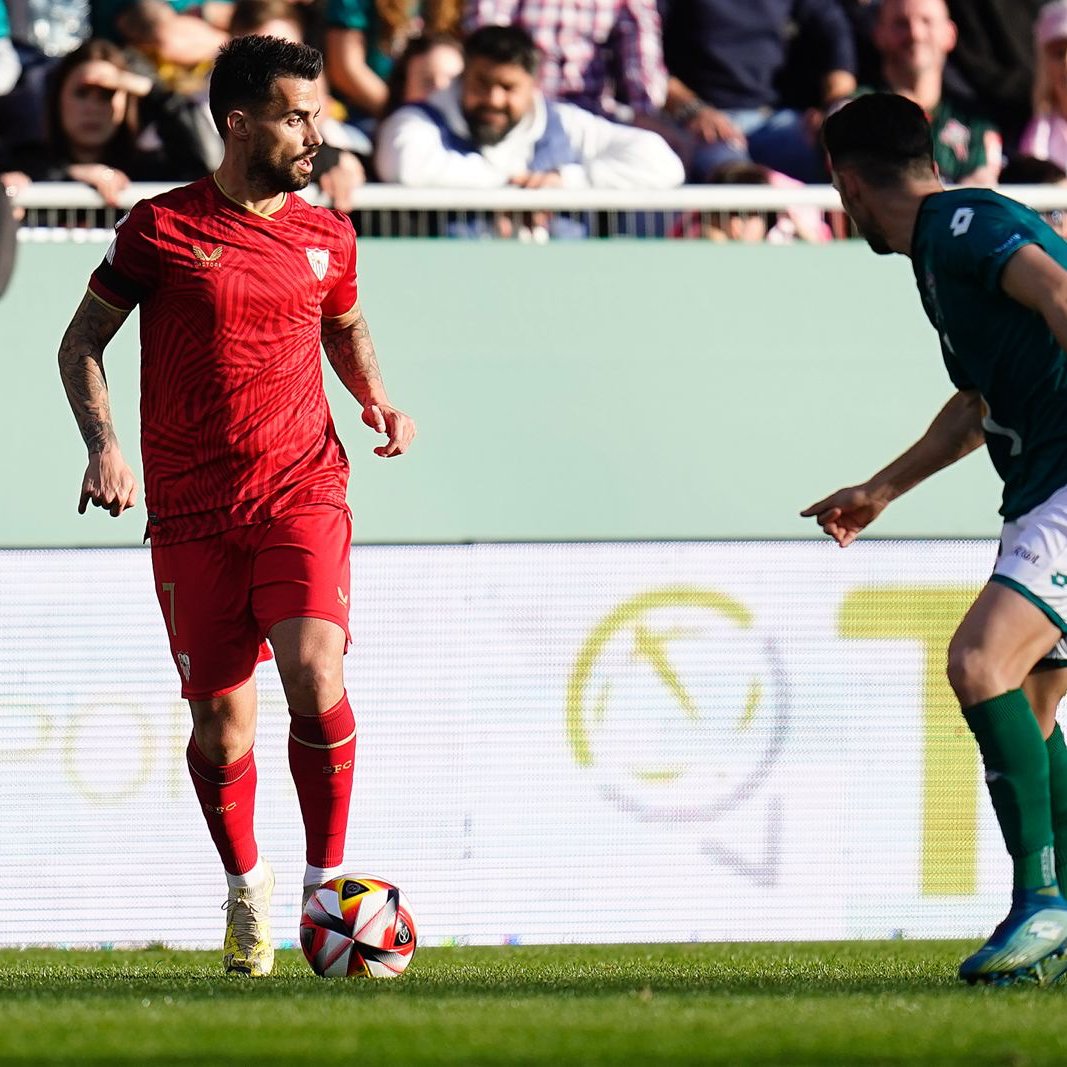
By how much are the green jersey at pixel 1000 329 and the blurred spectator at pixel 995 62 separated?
20.8 feet

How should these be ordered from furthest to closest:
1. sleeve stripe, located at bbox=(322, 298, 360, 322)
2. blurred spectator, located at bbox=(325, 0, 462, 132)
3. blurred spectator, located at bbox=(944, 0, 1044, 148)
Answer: blurred spectator, located at bbox=(944, 0, 1044, 148)
blurred spectator, located at bbox=(325, 0, 462, 132)
sleeve stripe, located at bbox=(322, 298, 360, 322)

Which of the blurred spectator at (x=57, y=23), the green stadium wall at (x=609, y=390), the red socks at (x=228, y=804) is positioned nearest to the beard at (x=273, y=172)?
the red socks at (x=228, y=804)

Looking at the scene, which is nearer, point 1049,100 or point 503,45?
point 503,45

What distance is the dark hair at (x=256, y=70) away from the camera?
19.2 ft

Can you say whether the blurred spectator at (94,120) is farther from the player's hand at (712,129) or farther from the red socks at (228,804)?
the red socks at (228,804)

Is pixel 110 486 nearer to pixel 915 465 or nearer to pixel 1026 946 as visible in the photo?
pixel 915 465

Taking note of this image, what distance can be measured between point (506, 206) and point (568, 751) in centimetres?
282

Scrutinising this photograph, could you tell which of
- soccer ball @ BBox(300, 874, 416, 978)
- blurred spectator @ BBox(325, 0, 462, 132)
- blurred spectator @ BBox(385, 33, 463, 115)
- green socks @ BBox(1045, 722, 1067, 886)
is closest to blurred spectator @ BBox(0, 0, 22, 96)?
blurred spectator @ BBox(325, 0, 462, 132)

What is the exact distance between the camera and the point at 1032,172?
33.8 ft

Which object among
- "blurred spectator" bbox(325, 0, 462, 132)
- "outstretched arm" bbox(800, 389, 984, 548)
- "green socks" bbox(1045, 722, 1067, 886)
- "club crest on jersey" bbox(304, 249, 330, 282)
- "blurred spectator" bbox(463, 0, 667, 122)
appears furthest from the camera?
"blurred spectator" bbox(463, 0, 667, 122)

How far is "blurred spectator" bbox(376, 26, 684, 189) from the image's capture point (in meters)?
9.77

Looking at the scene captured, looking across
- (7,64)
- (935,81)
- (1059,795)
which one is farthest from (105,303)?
(935,81)

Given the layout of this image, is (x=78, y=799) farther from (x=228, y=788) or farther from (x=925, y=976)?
(x=925, y=976)

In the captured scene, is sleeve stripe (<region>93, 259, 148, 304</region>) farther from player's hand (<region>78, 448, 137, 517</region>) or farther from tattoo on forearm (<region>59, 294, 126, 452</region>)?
player's hand (<region>78, 448, 137, 517</region>)
